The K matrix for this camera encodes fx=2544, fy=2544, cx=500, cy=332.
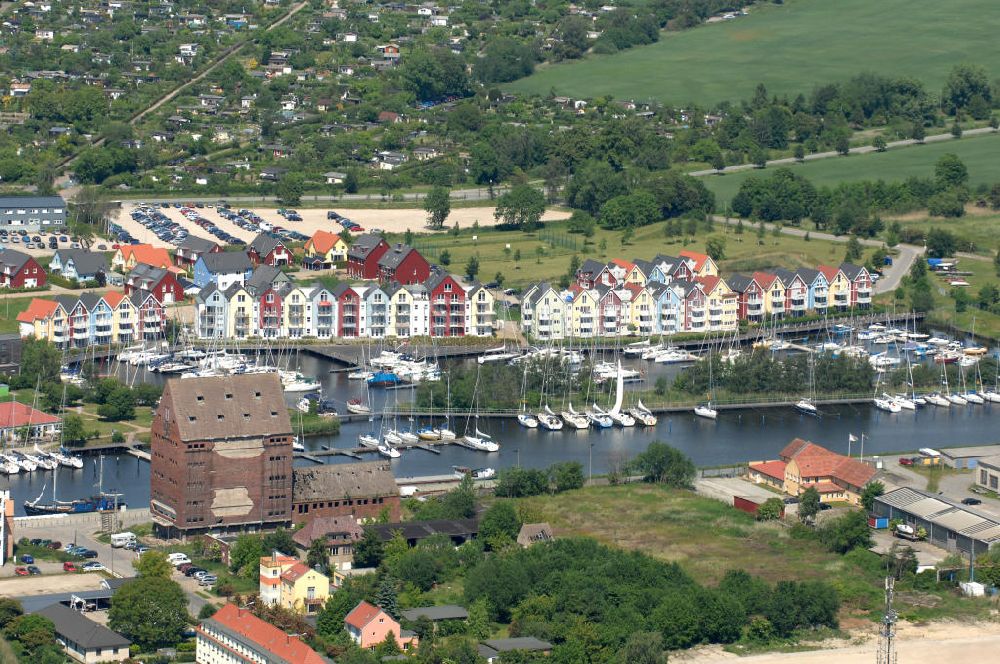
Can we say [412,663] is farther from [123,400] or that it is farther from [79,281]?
A: [79,281]

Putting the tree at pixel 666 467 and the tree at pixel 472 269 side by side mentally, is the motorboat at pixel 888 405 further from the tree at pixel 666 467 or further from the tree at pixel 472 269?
the tree at pixel 472 269

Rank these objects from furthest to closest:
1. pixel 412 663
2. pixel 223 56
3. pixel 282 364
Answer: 1. pixel 223 56
2. pixel 282 364
3. pixel 412 663

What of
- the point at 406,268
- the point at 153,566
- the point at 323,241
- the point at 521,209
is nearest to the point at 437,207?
the point at 521,209

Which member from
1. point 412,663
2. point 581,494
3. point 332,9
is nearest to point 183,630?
point 412,663

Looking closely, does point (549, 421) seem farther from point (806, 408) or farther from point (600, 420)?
point (806, 408)

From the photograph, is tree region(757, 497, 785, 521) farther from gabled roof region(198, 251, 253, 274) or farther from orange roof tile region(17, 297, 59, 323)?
gabled roof region(198, 251, 253, 274)

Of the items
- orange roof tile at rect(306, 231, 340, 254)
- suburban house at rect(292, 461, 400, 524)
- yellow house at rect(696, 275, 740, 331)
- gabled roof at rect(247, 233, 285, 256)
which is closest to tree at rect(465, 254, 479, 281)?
orange roof tile at rect(306, 231, 340, 254)

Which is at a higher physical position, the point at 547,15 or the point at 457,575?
the point at 547,15
